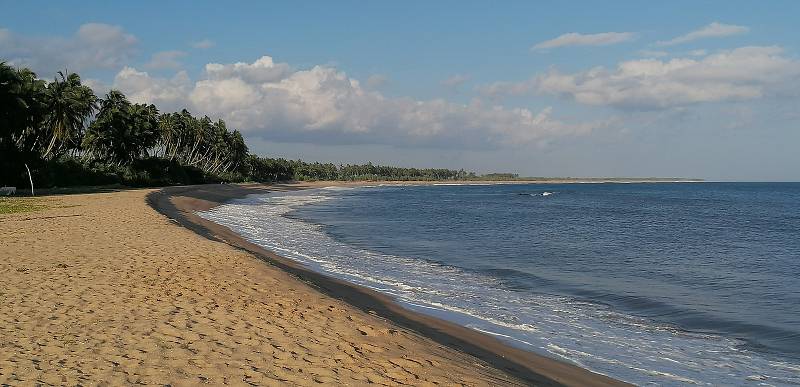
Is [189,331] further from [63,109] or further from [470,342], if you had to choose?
[63,109]

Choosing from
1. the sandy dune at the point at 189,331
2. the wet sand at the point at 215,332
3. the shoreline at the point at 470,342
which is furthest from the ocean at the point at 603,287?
the sandy dune at the point at 189,331

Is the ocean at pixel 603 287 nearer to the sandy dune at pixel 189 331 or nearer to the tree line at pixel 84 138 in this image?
the sandy dune at pixel 189 331

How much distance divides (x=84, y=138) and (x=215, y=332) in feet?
244

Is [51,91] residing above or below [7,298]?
above

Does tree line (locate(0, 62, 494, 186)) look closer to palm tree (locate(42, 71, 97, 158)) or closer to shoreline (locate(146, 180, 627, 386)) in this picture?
palm tree (locate(42, 71, 97, 158))

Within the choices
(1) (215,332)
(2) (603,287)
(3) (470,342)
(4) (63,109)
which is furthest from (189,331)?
(4) (63,109)

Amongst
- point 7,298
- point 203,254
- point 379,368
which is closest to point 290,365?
point 379,368

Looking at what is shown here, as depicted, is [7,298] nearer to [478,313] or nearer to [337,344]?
[337,344]

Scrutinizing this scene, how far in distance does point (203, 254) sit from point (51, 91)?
55618 mm

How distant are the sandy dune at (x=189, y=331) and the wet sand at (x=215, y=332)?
2 cm

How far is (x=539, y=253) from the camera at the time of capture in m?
24.1

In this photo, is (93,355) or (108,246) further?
(108,246)

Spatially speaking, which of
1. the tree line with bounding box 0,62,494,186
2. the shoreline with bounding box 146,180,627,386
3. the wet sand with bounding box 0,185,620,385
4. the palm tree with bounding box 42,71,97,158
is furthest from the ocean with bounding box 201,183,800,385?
the palm tree with bounding box 42,71,97,158

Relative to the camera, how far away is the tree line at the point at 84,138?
48281 mm
